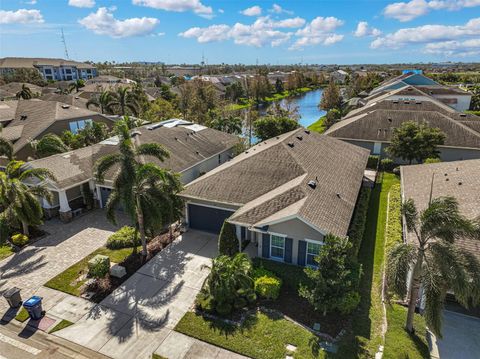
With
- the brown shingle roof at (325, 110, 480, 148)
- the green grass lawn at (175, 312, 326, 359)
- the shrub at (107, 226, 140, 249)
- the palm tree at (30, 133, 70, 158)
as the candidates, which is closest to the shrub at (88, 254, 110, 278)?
the shrub at (107, 226, 140, 249)

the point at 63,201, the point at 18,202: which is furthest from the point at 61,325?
the point at 63,201

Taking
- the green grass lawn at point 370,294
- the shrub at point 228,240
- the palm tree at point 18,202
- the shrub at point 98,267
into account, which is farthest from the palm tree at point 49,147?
the green grass lawn at point 370,294

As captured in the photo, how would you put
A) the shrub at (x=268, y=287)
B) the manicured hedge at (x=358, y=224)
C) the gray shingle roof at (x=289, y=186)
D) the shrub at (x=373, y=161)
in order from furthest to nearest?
the shrub at (x=373, y=161)
the manicured hedge at (x=358, y=224)
the gray shingle roof at (x=289, y=186)
the shrub at (x=268, y=287)

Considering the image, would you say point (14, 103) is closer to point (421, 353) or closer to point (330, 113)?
point (330, 113)

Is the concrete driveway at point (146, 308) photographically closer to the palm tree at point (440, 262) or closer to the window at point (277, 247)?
the window at point (277, 247)

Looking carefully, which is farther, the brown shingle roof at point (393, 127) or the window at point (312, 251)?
the brown shingle roof at point (393, 127)

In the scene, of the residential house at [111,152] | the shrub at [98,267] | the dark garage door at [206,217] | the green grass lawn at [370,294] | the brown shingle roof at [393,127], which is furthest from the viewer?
the brown shingle roof at [393,127]

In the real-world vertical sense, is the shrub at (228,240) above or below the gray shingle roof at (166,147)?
below

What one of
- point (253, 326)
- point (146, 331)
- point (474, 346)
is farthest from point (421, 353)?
point (146, 331)

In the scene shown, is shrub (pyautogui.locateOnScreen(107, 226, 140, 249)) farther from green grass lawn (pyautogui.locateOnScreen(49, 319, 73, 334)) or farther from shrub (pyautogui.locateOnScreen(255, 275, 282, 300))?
shrub (pyautogui.locateOnScreen(255, 275, 282, 300))
